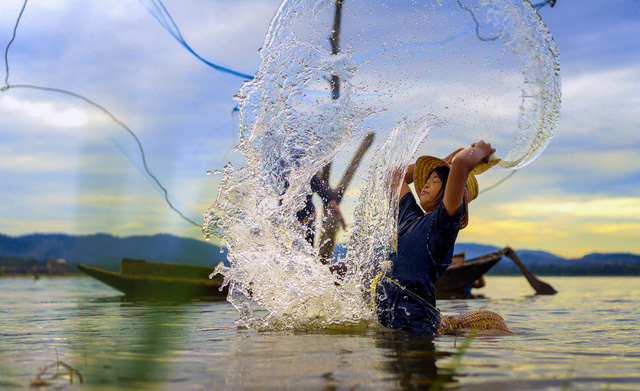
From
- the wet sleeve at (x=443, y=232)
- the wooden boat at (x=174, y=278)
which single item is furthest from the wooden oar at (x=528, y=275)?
the wet sleeve at (x=443, y=232)

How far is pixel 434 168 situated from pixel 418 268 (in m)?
0.76

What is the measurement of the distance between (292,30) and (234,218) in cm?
174

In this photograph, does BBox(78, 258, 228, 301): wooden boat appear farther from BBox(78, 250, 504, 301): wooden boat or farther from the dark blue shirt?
the dark blue shirt

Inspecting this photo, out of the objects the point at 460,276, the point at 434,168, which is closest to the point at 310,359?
the point at 434,168

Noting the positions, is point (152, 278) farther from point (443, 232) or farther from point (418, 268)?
point (443, 232)

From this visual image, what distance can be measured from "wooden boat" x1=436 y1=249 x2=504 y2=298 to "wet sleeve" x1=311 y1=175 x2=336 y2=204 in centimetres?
904

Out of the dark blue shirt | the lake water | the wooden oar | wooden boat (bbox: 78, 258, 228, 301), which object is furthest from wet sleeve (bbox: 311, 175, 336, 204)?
the wooden oar

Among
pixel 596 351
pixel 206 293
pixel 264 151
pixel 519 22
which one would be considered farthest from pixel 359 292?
pixel 206 293

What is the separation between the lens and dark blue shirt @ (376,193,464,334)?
12.8ft

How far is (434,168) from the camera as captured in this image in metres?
4.28

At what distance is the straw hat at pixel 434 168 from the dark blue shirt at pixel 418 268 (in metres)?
0.26

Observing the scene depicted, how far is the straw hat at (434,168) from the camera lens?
165 inches

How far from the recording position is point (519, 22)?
488cm

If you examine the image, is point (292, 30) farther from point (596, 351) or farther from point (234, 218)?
point (596, 351)
